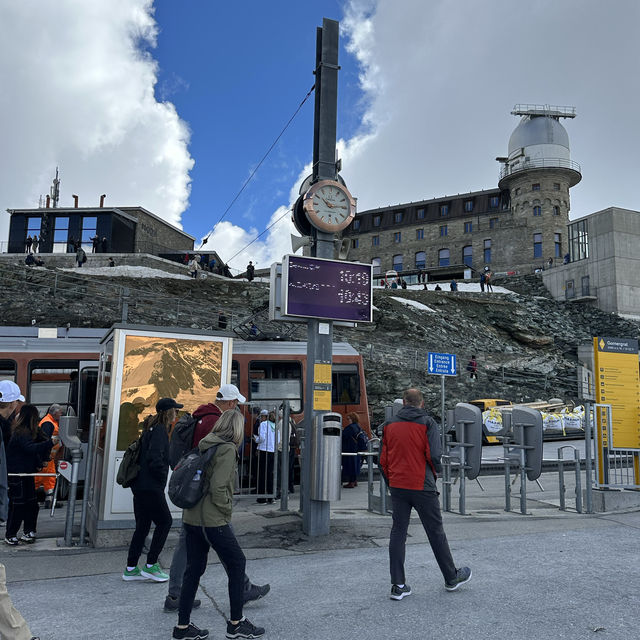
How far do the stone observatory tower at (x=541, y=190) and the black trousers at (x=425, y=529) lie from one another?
6267cm

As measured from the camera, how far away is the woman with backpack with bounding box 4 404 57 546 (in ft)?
23.3

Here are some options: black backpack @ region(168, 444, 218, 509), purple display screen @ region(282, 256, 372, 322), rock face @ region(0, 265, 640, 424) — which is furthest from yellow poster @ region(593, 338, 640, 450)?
rock face @ region(0, 265, 640, 424)

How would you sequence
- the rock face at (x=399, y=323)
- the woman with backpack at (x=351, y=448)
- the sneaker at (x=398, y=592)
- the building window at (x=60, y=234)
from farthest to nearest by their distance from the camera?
the building window at (x=60, y=234)
the rock face at (x=399, y=323)
the woman with backpack at (x=351, y=448)
the sneaker at (x=398, y=592)

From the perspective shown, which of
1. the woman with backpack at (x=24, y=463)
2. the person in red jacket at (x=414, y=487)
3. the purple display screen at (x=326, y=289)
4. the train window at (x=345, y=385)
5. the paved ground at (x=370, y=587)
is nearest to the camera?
the paved ground at (x=370, y=587)

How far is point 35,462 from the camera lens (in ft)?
23.5

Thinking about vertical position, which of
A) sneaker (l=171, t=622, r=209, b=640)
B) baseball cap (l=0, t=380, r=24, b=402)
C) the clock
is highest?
the clock

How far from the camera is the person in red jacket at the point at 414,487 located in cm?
525

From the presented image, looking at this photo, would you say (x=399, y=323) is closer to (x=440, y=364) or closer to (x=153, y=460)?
(x=440, y=364)

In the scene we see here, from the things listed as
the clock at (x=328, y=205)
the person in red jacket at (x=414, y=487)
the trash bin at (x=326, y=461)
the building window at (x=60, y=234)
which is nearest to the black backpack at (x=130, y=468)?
the person in red jacket at (x=414, y=487)

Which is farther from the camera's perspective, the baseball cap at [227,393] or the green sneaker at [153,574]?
the green sneaker at [153,574]

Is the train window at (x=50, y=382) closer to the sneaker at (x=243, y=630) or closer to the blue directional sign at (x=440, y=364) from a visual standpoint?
the blue directional sign at (x=440, y=364)

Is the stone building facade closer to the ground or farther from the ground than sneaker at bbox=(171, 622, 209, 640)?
farther from the ground

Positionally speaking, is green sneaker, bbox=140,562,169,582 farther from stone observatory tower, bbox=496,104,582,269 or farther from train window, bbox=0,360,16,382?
stone observatory tower, bbox=496,104,582,269

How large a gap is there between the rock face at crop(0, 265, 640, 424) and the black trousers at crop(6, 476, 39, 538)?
20.8 metres
